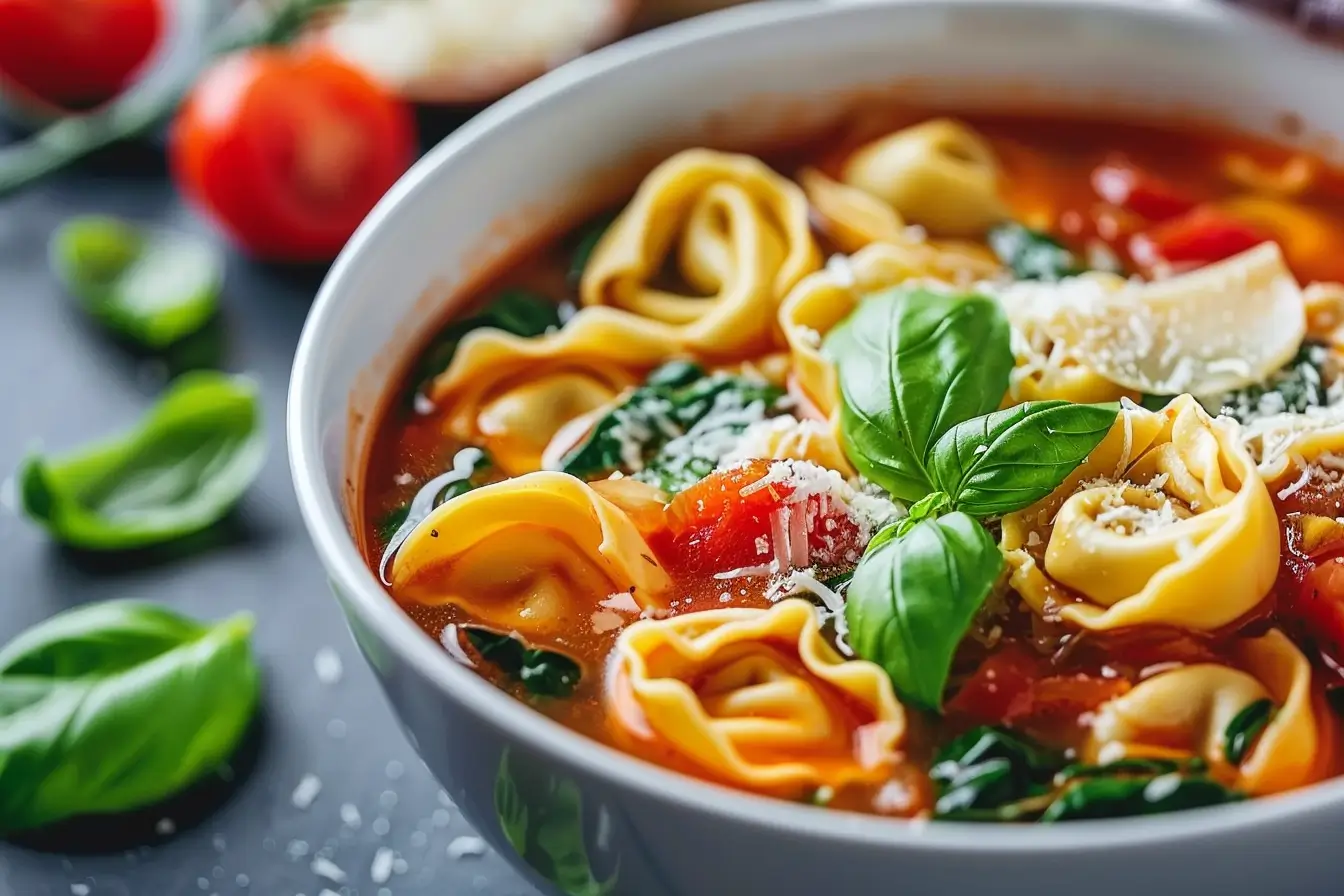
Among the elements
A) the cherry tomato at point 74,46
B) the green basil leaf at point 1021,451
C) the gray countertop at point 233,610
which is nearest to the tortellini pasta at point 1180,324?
the green basil leaf at point 1021,451

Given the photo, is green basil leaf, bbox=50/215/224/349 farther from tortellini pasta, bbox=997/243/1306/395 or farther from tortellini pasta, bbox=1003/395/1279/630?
tortellini pasta, bbox=1003/395/1279/630

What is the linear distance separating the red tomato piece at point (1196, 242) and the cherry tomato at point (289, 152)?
2.43 metres

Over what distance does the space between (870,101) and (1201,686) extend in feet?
7.46

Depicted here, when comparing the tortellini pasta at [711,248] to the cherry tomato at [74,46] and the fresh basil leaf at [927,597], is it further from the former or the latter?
the cherry tomato at [74,46]

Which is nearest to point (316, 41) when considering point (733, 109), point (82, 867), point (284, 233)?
point (284, 233)

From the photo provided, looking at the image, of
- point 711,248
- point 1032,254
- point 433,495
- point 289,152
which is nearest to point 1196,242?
point 1032,254

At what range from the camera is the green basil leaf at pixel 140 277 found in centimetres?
472

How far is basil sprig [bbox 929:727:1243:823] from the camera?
259 centimetres

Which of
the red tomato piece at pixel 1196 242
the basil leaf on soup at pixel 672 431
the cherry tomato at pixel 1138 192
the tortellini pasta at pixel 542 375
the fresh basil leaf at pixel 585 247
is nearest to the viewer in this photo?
the basil leaf on soup at pixel 672 431

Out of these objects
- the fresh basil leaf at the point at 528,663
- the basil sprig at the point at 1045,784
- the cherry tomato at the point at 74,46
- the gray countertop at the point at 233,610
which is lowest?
the gray countertop at the point at 233,610

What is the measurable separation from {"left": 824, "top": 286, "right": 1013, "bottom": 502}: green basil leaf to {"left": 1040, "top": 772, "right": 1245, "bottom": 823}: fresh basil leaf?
0.71 meters

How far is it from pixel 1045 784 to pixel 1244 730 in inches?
15.5

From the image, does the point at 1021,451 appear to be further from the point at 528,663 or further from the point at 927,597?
the point at 528,663

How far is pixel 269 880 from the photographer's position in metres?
3.29
